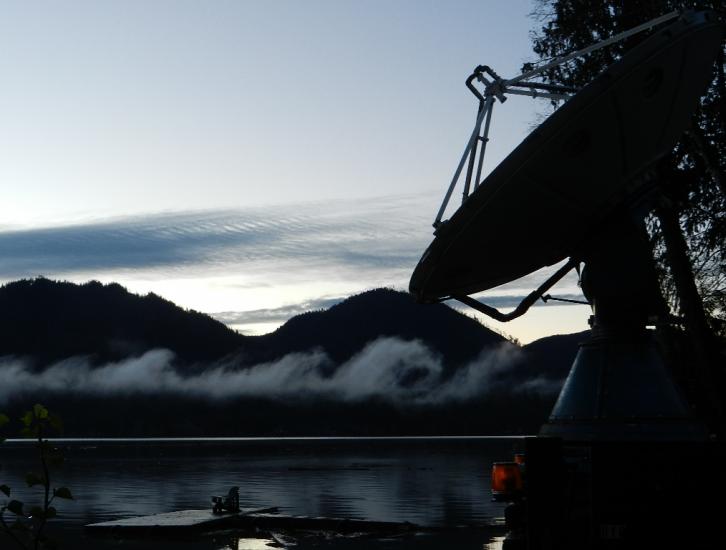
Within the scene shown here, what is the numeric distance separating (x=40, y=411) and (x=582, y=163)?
28.6 feet

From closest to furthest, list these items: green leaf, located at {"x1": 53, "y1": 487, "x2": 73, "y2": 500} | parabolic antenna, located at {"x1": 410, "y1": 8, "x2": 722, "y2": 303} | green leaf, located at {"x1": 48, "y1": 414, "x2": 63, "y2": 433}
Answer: green leaf, located at {"x1": 53, "y1": 487, "x2": 73, "y2": 500}
green leaf, located at {"x1": 48, "y1": 414, "x2": 63, "y2": 433}
parabolic antenna, located at {"x1": 410, "y1": 8, "x2": 722, "y2": 303}

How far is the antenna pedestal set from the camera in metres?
14.3

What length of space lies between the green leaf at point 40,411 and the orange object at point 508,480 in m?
6.59

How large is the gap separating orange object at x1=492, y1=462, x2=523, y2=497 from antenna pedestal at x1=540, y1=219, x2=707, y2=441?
Result: 3.27ft

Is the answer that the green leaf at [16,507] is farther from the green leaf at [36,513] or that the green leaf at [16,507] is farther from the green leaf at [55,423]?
the green leaf at [55,423]

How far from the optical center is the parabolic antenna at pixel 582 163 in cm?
1459

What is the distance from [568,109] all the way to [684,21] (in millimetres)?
2058

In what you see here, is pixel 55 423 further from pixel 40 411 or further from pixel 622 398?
pixel 622 398

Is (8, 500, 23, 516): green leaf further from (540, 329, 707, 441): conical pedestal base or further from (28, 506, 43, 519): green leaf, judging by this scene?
(540, 329, 707, 441): conical pedestal base

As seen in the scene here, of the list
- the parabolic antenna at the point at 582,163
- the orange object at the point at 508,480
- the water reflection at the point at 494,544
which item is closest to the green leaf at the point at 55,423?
the orange object at the point at 508,480

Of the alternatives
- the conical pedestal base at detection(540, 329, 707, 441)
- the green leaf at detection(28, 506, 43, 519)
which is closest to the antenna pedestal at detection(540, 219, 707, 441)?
the conical pedestal base at detection(540, 329, 707, 441)

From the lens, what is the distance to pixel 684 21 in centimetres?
1474

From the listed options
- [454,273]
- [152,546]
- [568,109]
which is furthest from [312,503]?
[568,109]

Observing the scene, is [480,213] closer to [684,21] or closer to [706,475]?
[684,21]
